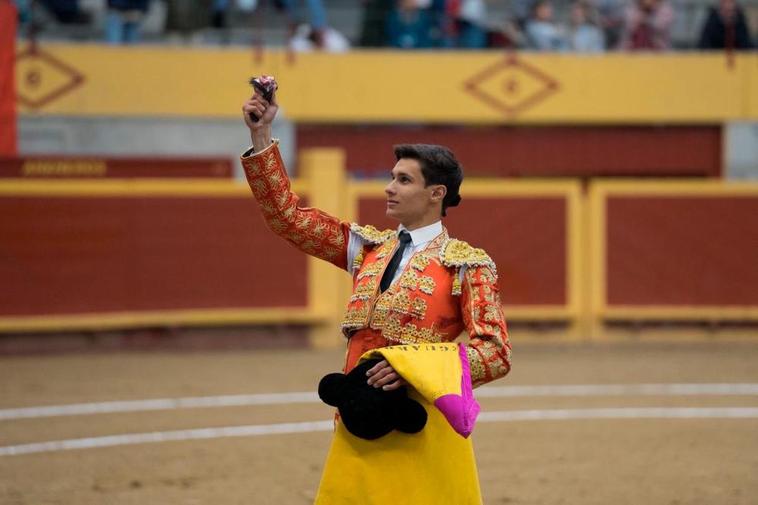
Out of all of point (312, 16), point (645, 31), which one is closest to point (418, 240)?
point (312, 16)

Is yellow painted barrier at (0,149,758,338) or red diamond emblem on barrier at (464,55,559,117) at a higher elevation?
red diamond emblem on barrier at (464,55,559,117)

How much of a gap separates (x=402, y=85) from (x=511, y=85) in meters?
1.04

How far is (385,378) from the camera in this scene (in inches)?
137

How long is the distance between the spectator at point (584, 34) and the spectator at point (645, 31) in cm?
31

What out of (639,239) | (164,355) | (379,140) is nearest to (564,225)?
(639,239)

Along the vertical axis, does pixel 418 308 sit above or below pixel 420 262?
below

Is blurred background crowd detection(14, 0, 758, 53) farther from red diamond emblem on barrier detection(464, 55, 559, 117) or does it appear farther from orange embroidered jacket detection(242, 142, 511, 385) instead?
orange embroidered jacket detection(242, 142, 511, 385)

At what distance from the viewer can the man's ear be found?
375 centimetres

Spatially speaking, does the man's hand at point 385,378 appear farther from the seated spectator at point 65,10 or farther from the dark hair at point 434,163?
the seated spectator at point 65,10

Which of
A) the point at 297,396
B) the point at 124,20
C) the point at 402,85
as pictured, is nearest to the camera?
the point at 297,396

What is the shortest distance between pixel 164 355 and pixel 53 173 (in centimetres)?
178

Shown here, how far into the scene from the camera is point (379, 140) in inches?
565

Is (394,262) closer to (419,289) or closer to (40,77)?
(419,289)

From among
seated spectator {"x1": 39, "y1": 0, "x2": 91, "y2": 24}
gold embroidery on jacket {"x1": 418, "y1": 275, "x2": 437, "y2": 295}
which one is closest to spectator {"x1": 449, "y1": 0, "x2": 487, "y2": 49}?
seated spectator {"x1": 39, "y1": 0, "x2": 91, "y2": 24}
